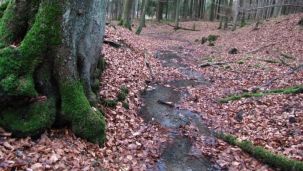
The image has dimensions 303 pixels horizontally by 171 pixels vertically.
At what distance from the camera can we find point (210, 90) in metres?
13.1

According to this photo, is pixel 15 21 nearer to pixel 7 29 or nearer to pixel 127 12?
pixel 7 29

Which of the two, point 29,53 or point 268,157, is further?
point 268,157

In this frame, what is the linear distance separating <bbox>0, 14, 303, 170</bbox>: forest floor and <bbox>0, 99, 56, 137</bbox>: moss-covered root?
0.16 meters

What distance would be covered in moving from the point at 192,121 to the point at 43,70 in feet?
16.2

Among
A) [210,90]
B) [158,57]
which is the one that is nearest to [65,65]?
[210,90]

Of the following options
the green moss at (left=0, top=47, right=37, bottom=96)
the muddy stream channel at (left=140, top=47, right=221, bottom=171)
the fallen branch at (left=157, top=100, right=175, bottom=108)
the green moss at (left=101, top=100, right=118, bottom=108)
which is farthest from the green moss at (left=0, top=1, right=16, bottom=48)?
the fallen branch at (left=157, top=100, right=175, bottom=108)

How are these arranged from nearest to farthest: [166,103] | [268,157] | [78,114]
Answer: [78,114]
[268,157]
[166,103]

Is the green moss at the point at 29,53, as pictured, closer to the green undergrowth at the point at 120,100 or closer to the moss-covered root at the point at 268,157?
the green undergrowth at the point at 120,100

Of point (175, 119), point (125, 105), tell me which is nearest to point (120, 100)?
point (125, 105)

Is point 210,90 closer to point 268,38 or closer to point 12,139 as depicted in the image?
point 12,139

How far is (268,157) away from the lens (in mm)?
7297

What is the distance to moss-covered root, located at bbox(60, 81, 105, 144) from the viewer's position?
652 centimetres

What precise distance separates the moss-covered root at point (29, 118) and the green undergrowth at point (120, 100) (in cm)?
237

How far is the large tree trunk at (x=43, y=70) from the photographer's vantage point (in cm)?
591
